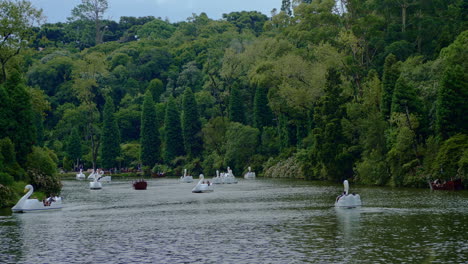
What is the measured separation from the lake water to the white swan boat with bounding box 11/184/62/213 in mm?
965

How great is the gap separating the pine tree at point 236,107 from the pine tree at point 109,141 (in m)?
29.2

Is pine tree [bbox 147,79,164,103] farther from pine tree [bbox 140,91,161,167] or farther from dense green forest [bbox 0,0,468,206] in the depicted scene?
pine tree [bbox 140,91,161,167]

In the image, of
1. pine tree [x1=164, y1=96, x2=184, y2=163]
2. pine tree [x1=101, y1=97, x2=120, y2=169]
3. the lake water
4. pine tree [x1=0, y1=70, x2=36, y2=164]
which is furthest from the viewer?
pine tree [x1=101, y1=97, x2=120, y2=169]

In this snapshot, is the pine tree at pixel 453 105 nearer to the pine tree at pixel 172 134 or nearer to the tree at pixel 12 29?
the tree at pixel 12 29

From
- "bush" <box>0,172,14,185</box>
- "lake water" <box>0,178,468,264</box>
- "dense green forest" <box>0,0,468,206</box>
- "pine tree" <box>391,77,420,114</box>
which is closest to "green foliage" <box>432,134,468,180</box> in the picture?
"dense green forest" <box>0,0,468,206</box>

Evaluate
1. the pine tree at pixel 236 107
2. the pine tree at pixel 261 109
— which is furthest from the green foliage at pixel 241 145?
the pine tree at pixel 236 107

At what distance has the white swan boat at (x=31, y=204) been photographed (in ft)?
159

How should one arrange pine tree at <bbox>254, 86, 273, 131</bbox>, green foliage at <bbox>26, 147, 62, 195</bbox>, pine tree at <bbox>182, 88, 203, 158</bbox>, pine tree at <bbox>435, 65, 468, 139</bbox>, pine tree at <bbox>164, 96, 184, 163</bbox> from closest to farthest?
green foliage at <bbox>26, 147, 62, 195</bbox>
pine tree at <bbox>435, 65, 468, 139</bbox>
pine tree at <bbox>254, 86, 273, 131</bbox>
pine tree at <bbox>182, 88, 203, 158</bbox>
pine tree at <bbox>164, 96, 184, 163</bbox>

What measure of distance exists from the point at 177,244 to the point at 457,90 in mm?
45417

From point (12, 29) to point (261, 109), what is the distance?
6816 centimetres

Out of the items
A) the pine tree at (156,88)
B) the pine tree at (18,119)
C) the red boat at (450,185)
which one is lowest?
the red boat at (450,185)

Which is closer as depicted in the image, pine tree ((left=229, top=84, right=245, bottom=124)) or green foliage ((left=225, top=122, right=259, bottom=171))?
green foliage ((left=225, top=122, right=259, bottom=171))

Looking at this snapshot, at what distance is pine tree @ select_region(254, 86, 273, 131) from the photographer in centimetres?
12975

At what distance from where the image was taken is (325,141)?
86.8 metres
